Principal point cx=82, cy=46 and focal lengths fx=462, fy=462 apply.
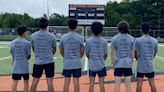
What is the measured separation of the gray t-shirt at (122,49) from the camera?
11.2m

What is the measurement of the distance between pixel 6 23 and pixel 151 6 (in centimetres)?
2948

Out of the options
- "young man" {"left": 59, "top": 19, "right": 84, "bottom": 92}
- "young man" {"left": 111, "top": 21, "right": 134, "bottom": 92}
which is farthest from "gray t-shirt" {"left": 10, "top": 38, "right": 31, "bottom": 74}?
"young man" {"left": 111, "top": 21, "right": 134, "bottom": 92}

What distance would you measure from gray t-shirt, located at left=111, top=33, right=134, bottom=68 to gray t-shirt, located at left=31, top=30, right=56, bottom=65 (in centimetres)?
160

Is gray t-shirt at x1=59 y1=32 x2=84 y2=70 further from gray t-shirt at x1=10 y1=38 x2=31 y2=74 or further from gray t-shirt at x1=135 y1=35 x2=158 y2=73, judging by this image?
gray t-shirt at x1=135 y1=35 x2=158 y2=73

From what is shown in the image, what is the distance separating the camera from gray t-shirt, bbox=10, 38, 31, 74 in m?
11.5

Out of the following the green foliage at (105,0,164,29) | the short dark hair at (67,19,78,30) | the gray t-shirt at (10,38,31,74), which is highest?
the short dark hair at (67,19,78,30)

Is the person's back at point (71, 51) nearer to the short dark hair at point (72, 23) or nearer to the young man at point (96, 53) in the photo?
the short dark hair at point (72, 23)

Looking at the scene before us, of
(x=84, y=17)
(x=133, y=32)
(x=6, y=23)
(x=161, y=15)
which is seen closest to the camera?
(x=84, y=17)

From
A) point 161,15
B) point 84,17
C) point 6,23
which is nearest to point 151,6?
point 161,15

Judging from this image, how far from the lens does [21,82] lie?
597 inches

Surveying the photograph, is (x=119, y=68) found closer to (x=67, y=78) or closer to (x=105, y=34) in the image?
(x=67, y=78)

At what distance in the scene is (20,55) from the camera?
452 inches

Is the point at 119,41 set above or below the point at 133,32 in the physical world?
above

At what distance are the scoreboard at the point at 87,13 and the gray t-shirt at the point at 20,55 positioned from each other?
72.1ft
